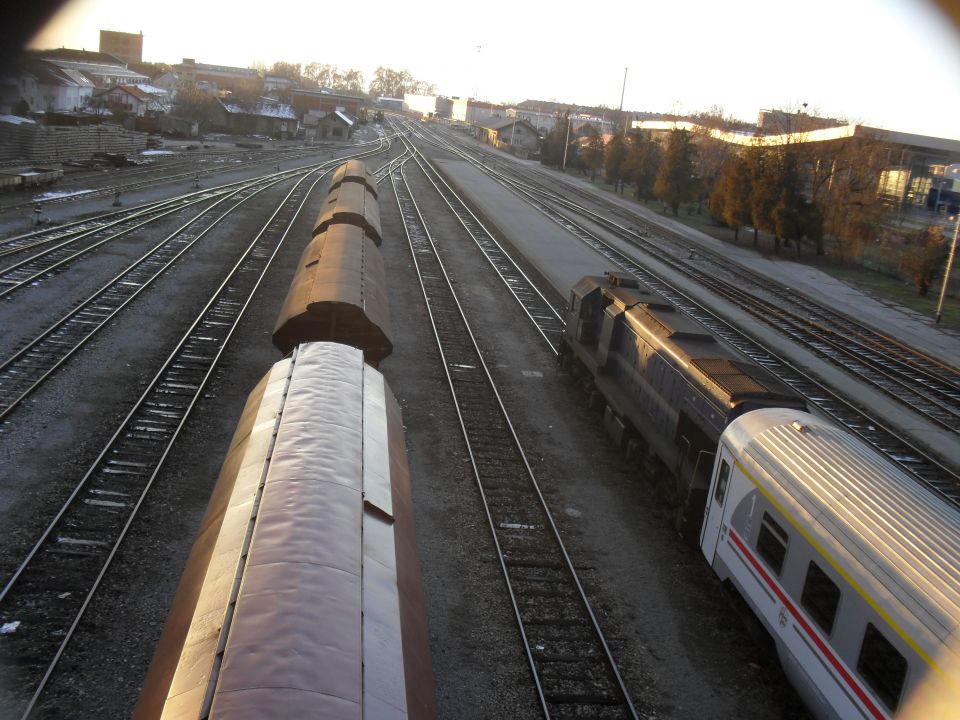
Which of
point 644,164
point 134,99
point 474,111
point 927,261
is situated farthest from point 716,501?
point 474,111

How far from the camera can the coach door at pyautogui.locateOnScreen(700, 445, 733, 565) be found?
1071cm

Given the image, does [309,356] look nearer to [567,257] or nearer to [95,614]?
[95,614]

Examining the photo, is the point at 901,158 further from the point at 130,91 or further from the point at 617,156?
the point at 130,91

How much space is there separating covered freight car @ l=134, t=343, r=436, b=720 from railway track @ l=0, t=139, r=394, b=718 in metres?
2.63

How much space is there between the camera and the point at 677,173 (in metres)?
55.8

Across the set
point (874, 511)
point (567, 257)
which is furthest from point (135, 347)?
point (567, 257)

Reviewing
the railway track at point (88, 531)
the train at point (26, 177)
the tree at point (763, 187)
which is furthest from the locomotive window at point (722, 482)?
the tree at point (763, 187)

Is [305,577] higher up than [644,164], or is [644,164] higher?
[644,164]

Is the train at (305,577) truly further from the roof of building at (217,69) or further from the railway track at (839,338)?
the roof of building at (217,69)

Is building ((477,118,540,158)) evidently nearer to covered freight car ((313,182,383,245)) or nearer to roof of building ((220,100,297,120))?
roof of building ((220,100,297,120))

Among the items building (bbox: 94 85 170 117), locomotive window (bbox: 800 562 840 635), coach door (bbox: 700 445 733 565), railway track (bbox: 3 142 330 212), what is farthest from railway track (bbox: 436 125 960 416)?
building (bbox: 94 85 170 117)

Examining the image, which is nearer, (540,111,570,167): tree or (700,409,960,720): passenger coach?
(700,409,960,720): passenger coach

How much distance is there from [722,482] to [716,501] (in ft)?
1.05

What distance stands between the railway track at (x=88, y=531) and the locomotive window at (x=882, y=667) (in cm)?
772
